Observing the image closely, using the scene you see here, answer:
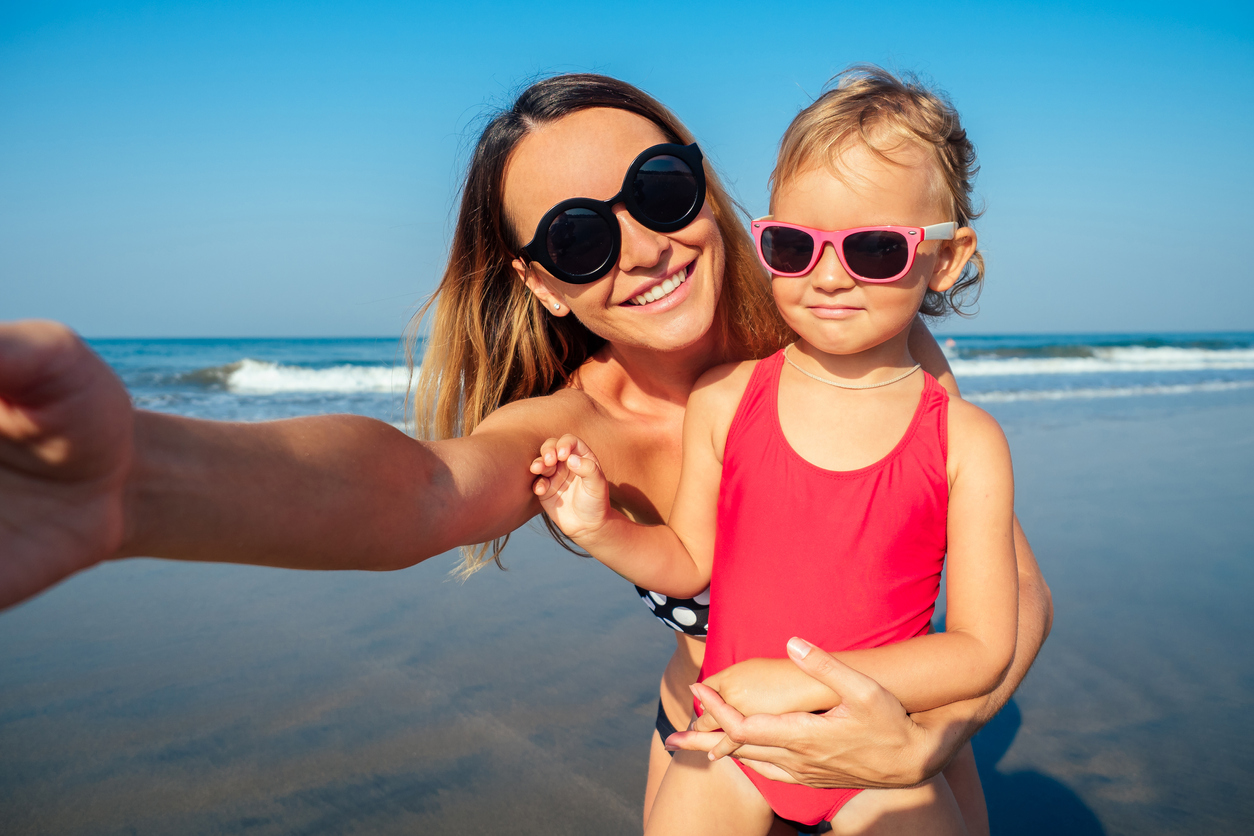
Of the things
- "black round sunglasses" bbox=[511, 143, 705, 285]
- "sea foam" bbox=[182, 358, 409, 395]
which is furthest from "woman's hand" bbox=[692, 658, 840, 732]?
"sea foam" bbox=[182, 358, 409, 395]

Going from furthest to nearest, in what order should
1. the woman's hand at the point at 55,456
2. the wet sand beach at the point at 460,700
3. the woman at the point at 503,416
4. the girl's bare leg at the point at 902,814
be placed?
the wet sand beach at the point at 460,700
the girl's bare leg at the point at 902,814
the woman at the point at 503,416
the woman's hand at the point at 55,456

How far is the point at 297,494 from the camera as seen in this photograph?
4.33 feet

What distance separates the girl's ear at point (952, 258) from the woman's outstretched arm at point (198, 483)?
4.30ft

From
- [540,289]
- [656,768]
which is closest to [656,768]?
[656,768]

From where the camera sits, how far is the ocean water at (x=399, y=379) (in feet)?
46.5

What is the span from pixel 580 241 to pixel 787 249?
0.66 m

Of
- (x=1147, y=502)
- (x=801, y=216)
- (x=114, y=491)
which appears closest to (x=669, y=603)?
(x=801, y=216)

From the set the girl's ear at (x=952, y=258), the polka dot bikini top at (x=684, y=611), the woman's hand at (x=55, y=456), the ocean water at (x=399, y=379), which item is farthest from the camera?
the ocean water at (x=399, y=379)

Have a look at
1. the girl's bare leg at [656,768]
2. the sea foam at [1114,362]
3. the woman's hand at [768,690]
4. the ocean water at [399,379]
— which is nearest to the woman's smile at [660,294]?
the woman's hand at [768,690]

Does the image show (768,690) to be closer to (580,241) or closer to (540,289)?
(580,241)

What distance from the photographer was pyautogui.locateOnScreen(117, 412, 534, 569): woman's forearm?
1.09 meters

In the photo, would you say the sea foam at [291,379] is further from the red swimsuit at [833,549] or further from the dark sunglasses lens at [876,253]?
the dark sunglasses lens at [876,253]

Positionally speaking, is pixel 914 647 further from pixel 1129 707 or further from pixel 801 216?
pixel 1129 707

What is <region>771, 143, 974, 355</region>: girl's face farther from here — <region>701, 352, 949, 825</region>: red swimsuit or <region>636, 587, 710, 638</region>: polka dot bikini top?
<region>636, 587, 710, 638</region>: polka dot bikini top
